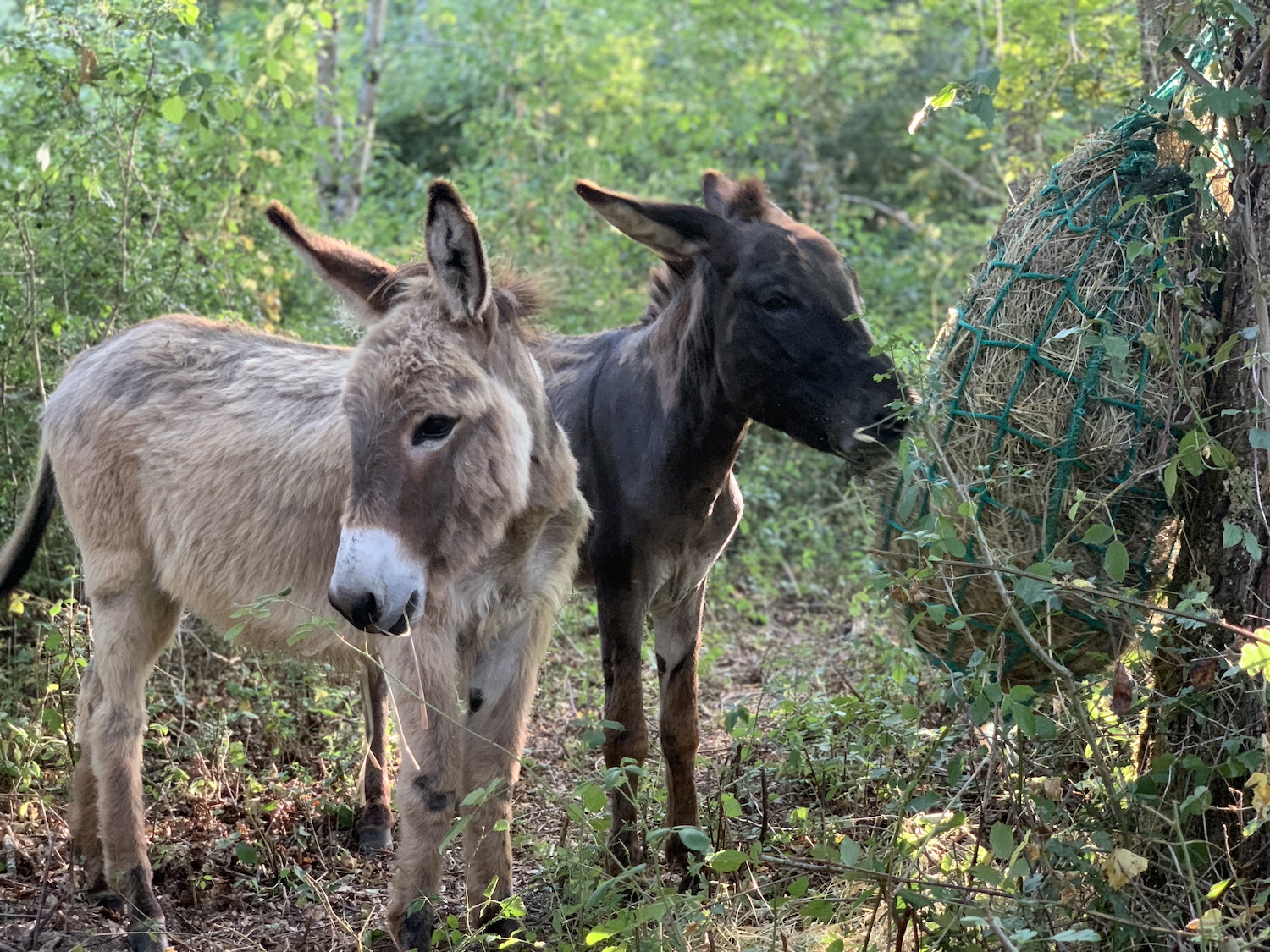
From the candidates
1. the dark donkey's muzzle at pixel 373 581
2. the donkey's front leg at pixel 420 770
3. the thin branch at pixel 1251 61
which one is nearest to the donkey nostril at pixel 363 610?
the dark donkey's muzzle at pixel 373 581

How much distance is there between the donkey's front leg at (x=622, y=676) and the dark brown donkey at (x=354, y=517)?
32 centimetres

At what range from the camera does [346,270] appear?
10.9 feet

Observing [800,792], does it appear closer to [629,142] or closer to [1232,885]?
[1232,885]

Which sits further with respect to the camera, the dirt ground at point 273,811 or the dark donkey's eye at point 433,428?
the dirt ground at point 273,811

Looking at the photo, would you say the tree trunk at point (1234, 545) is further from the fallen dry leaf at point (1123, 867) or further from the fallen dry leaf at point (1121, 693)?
the fallen dry leaf at point (1123, 867)

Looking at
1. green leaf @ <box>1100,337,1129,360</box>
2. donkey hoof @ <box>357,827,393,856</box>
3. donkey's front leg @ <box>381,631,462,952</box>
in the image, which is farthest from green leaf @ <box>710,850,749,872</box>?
donkey hoof @ <box>357,827,393,856</box>

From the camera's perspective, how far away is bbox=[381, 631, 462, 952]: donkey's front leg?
2.99 m

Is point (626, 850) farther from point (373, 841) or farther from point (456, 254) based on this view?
point (456, 254)

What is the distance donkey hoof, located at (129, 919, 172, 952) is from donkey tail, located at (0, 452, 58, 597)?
54.5 inches

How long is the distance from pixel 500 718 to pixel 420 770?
328mm

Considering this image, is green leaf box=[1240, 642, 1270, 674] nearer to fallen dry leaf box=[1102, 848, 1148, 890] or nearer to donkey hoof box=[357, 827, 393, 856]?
fallen dry leaf box=[1102, 848, 1148, 890]

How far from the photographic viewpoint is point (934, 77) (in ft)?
39.4

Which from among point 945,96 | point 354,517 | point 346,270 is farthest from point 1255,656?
point 346,270

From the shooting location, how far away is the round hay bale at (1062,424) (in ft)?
8.11
